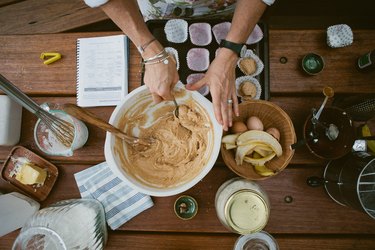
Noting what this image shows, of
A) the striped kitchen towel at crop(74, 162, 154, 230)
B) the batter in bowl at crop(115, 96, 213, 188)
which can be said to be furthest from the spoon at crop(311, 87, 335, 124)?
the striped kitchen towel at crop(74, 162, 154, 230)

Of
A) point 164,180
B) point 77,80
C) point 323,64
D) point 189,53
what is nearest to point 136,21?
point 189,53

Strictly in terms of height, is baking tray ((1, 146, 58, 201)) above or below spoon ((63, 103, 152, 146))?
below

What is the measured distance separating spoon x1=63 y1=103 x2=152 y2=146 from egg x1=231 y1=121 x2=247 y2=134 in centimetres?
25

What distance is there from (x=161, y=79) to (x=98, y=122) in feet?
0.65

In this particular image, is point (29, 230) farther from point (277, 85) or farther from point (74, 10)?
point (74, 10)

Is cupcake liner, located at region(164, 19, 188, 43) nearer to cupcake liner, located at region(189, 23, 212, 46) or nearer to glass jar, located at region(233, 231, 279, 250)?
cupcake liner, located at region(189, 23, 212, 46)

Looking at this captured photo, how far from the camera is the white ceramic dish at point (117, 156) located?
79 cm

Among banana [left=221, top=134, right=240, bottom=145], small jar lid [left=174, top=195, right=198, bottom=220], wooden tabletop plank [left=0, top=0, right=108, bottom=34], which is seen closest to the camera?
banana [left=221, top=134, right=240, bottom=145]

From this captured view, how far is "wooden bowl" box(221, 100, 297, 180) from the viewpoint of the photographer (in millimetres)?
830

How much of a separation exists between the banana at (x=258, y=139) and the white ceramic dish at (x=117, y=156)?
0.06m

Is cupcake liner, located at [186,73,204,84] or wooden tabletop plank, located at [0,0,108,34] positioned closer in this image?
cupcake liner, located at [186,73,204,84]

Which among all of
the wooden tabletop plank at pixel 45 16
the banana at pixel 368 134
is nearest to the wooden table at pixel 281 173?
the banana at pixel 368 134

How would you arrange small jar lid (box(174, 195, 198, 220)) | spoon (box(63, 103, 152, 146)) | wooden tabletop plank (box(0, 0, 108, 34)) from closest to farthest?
Answer: spoon (box(63, 103, 152, 146)) → small jar lid (box(174, 195, 198, 220)) → wooden tabletop plank (box(0, 0, 108, 34))

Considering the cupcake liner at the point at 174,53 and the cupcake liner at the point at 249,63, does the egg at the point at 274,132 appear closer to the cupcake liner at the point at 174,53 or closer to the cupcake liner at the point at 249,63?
the cupcake liner at the point at 249,63
